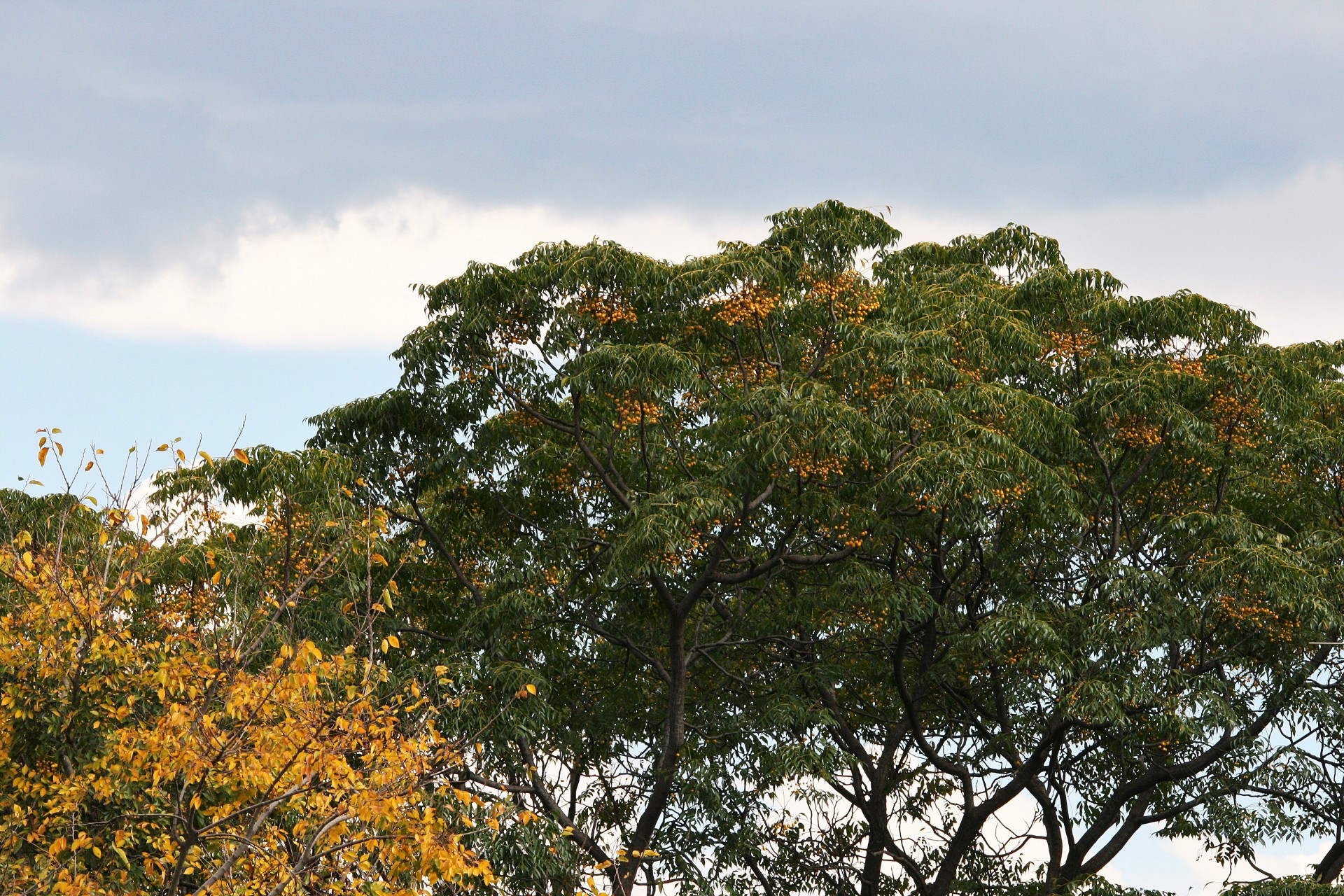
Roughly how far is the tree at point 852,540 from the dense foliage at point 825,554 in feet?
0.19

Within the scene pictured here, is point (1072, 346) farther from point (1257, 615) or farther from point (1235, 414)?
point (1257, 615)

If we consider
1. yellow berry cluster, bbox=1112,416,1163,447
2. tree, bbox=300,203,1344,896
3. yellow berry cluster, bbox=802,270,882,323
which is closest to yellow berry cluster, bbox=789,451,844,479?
tree, bbox=300,203,1344,896

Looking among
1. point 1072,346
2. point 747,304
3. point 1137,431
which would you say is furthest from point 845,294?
point 1137,431

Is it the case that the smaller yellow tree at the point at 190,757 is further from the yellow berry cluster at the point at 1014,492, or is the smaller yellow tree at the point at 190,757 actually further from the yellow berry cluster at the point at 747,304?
the yellow berry cluster at the point at 1014,492

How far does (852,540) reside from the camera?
47.1 feet

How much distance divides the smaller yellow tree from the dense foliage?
1.72 m

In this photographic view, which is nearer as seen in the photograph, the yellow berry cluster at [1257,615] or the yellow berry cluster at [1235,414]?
the yellow berry cluster at [1257,615]

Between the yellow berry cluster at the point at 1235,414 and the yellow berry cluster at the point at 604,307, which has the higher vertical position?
the yellow berry cluster at the point at 1235,414

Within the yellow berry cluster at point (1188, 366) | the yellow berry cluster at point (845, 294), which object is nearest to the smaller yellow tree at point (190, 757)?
the yellow berry cluster at point (845, 294)

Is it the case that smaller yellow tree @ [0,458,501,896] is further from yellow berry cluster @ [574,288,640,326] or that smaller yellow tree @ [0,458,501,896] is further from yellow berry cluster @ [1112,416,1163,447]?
yellow berry cluster @ [1112,416,1163,447]

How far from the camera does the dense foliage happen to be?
1389 cm

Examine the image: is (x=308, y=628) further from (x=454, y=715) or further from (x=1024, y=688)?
(x=1024, y=688)

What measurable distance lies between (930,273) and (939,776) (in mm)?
6794

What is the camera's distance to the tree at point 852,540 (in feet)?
46.0
